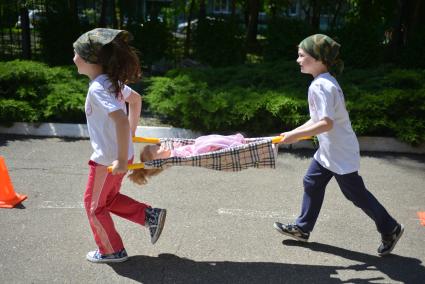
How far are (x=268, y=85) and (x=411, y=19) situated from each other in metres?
5.66

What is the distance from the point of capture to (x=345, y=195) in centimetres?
382

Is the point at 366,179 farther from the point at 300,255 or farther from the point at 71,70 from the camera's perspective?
the point at 71,70

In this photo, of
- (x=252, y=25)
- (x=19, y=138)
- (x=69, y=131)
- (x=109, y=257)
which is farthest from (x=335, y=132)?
(x=252, y=25)

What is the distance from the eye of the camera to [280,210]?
4.81 m

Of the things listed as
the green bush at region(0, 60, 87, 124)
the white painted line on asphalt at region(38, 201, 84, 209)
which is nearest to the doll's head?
the white painted line on asphalt at region(38, 201, 84, 209)

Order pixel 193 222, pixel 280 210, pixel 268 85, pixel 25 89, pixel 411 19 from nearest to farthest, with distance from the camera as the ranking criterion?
pixel 193 222 → pixel 280 210 → pixel 25 89 → pixel 268 85 → pixel 411 19

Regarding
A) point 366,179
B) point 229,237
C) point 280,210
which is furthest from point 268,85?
point 229,237

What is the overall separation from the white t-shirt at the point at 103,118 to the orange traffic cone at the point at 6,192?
69.6 inches

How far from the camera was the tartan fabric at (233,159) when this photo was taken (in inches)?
130

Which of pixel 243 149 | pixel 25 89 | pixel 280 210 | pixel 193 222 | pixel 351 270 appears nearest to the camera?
pixel 243 149

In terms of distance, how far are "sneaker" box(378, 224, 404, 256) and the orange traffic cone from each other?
338 cm

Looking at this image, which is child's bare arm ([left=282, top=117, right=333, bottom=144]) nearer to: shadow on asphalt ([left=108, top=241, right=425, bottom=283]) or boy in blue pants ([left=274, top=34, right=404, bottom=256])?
boy in blue pants ([left=274, top=34, right=404, bottom=256])

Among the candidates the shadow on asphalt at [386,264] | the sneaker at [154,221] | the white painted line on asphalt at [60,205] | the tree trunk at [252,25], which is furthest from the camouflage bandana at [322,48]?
the tree trunk at [252,25]

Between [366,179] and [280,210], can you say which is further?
[366,179]
